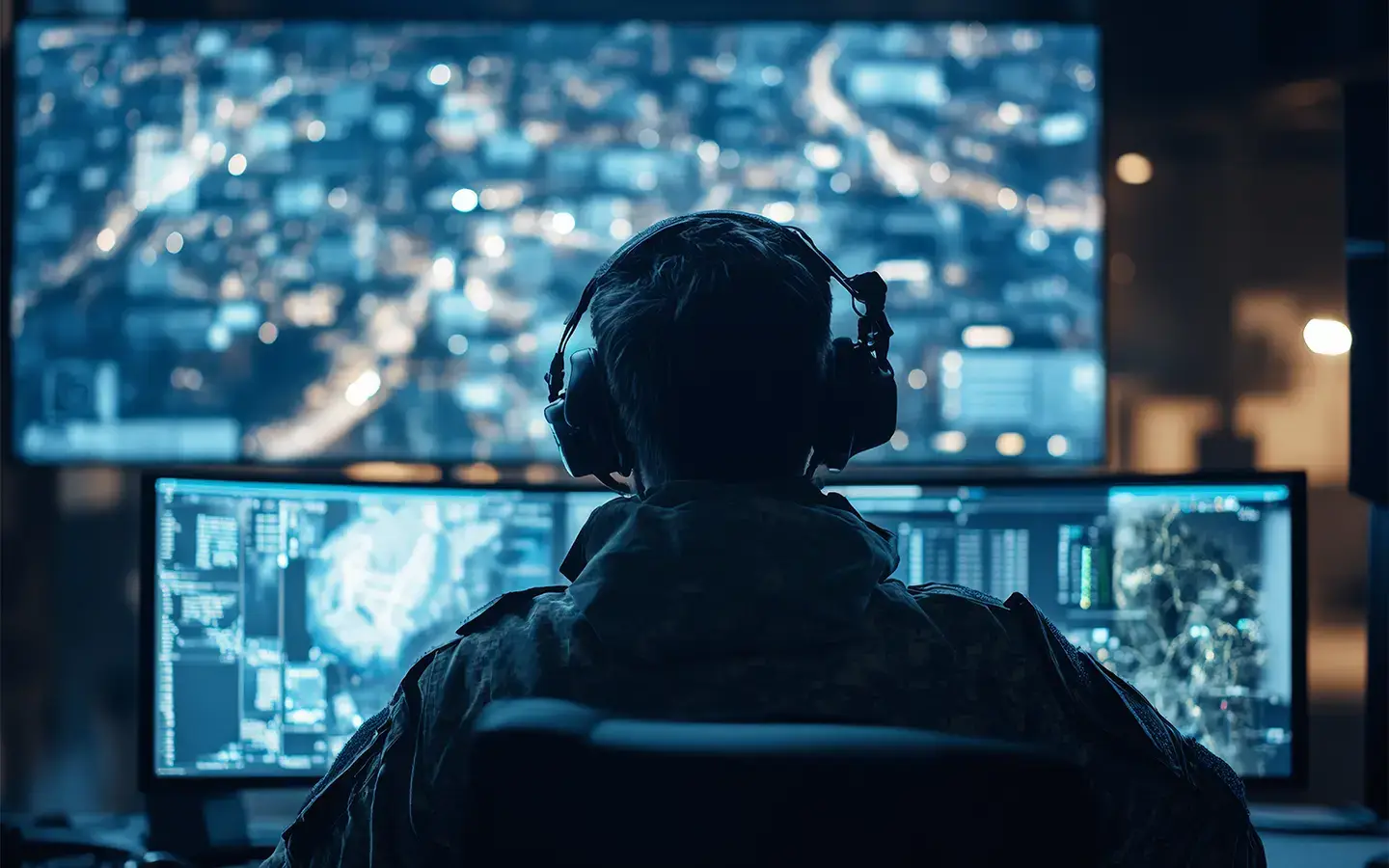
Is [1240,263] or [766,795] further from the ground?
[1240,263]

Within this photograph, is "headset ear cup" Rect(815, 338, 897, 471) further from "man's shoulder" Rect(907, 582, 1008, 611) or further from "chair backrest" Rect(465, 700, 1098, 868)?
"chair backrest" Rect(465, 700, 1098, 868)

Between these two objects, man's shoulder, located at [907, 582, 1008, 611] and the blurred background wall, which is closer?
man's shoulder, located at [907, 582, 1008, 611]

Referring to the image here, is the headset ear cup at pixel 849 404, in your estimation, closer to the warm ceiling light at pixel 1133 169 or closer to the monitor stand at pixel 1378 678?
the monitor stand at pixel 1378 678

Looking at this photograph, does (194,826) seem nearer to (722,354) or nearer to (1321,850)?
(722,354)

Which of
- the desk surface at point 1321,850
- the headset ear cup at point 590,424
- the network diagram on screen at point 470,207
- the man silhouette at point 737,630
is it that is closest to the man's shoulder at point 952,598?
the man silhouette at point 737,630

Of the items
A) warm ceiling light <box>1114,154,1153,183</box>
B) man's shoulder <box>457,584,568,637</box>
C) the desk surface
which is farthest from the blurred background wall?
man's shoulder <box>457,584,568,637</box>

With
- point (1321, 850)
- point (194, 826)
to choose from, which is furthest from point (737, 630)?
point (1321, 850)
